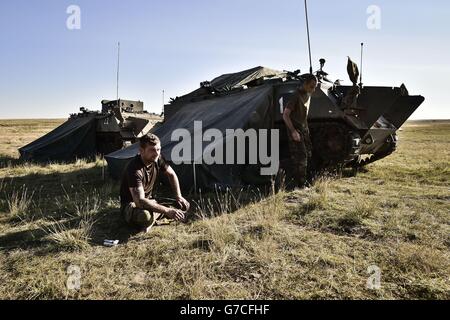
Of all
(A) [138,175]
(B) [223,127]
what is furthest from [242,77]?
(A) [138,175]

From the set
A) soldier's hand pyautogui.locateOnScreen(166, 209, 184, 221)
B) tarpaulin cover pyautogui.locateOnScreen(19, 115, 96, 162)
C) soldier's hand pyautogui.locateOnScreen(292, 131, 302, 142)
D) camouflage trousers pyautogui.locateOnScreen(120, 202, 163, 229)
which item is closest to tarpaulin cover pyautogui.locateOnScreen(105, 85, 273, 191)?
soldier's hand pyautogui.locateOnScreen(292, 131, 302, 142)

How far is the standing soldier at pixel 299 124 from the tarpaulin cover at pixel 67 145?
9492 millimetres

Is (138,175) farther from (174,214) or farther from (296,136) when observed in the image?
(296,136)

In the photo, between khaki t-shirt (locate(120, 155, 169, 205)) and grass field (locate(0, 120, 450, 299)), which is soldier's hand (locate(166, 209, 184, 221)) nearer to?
grass field (locate(0, 120, 450, 299))

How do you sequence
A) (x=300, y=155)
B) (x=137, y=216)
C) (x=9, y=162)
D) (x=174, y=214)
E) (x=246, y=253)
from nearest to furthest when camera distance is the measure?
(x=246, y=253) < (x=174, y=214) < (x=137, y=216) < (x=300, y=155) < (x=9, y=162)

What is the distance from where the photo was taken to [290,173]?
24.7ft

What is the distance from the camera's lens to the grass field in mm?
3031

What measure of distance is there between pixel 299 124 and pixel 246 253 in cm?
340

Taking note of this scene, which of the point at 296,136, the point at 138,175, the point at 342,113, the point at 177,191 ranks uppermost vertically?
the point at 342,113

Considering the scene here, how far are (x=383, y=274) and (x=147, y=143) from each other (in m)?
2.66

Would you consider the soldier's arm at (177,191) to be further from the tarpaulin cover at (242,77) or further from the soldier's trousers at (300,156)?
the tarpaulin cover at (242,77)

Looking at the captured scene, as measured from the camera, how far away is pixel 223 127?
24.1ft

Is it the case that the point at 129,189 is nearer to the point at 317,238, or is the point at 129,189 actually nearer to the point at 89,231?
the point at 89,231

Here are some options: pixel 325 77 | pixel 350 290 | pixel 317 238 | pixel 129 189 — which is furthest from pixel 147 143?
pixel 325 77
